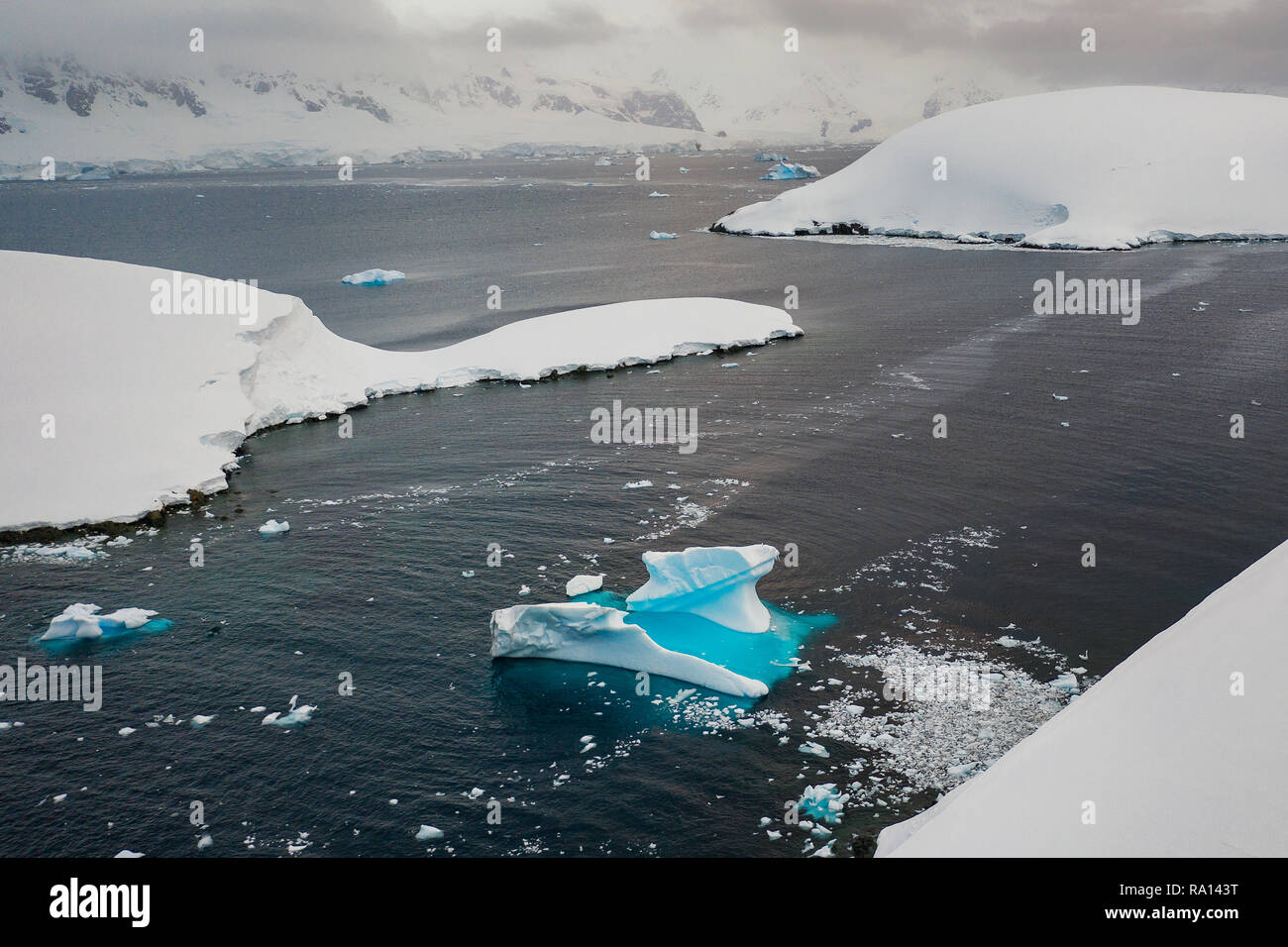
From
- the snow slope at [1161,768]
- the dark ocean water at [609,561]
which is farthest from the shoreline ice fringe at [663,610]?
the snow slope at [1161,768]

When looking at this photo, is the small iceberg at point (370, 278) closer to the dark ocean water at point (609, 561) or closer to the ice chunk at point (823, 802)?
the dark ocean water at point (609, 561)

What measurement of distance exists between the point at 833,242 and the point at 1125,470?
58261mm

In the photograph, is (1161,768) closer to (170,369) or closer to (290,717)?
(290,717)

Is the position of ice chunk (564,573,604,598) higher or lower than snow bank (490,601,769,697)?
higher

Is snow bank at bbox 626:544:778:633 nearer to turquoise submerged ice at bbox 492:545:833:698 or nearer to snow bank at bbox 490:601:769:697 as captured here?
turquoise submerged ice at bbox 492:545:833:698

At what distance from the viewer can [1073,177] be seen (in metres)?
78.1

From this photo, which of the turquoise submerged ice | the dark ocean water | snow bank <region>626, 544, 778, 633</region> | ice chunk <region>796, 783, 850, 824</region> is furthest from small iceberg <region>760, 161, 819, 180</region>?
ice chunk <region>796, 783, 850, 824</region>

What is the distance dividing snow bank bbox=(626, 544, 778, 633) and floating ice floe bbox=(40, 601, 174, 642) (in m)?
9.65

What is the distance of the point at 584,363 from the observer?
39.6 meters

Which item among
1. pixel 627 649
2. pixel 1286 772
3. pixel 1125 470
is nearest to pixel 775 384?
pixel 1125 470

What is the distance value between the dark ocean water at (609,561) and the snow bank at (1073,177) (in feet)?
88.8

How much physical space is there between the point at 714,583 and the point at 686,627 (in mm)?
1066

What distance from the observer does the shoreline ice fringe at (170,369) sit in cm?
2595

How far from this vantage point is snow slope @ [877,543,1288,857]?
27.9 feet
